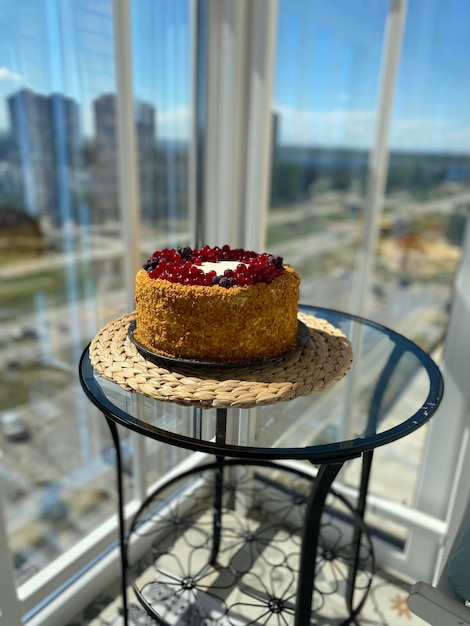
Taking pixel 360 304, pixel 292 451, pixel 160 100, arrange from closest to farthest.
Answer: pixel 292 451
pixel 160 100
pixel 360 304

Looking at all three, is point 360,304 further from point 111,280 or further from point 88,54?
point 88,54

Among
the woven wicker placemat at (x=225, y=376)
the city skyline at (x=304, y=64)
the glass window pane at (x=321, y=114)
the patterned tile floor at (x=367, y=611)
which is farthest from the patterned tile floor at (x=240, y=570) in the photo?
the city skyline at (x=304, y=64)

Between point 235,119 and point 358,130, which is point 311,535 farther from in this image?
point 358,130

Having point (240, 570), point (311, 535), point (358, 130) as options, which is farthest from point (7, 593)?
point (358, 130)

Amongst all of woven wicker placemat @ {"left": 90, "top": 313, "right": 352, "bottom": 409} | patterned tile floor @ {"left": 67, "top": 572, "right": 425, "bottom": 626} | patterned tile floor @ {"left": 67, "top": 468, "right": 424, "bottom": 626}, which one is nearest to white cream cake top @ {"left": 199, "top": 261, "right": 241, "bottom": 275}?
woven wicker placemat @ {"left": 90, "top": 313, "right": 352, "bottom": 409}

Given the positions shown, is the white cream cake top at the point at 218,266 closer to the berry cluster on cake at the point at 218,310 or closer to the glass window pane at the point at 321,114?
the berry cluster on cake at the point at 218,310

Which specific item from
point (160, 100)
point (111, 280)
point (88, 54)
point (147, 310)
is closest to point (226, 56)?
point (160, 100)

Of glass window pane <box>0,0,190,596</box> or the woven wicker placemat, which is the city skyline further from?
the woven wicker placemat

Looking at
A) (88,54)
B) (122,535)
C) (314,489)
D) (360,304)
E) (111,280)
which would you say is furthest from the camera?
(111,280)
